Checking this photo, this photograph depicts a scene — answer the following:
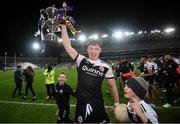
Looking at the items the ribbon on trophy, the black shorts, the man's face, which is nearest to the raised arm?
the ribbon on trophy

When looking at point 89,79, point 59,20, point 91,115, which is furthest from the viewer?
point 59,20

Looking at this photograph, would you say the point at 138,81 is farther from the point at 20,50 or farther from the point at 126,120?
the point at 20,50

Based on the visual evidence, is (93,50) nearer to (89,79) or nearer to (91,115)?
(89,79)

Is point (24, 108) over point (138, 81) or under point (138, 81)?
under

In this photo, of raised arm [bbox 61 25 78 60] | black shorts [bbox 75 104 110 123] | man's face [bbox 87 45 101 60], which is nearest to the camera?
black shorts [bbox 75 104 110 123]

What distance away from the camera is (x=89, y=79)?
14.7 feet

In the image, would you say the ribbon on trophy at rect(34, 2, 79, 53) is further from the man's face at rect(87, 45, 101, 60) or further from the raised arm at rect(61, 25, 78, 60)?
the man's face at rect(87, 45, 101, 60)

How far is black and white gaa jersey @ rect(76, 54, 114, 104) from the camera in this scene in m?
4.43

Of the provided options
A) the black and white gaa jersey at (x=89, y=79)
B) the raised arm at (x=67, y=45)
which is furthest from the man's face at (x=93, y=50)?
the raised arm at (x=67, y=45)

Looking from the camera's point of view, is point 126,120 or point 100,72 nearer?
point 126,120

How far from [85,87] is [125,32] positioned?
271 feet

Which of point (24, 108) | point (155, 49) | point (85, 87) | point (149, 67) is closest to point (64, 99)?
point (85, 87)

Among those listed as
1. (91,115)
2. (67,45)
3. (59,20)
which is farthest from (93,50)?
(91,115)

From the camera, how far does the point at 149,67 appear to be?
520 inches
